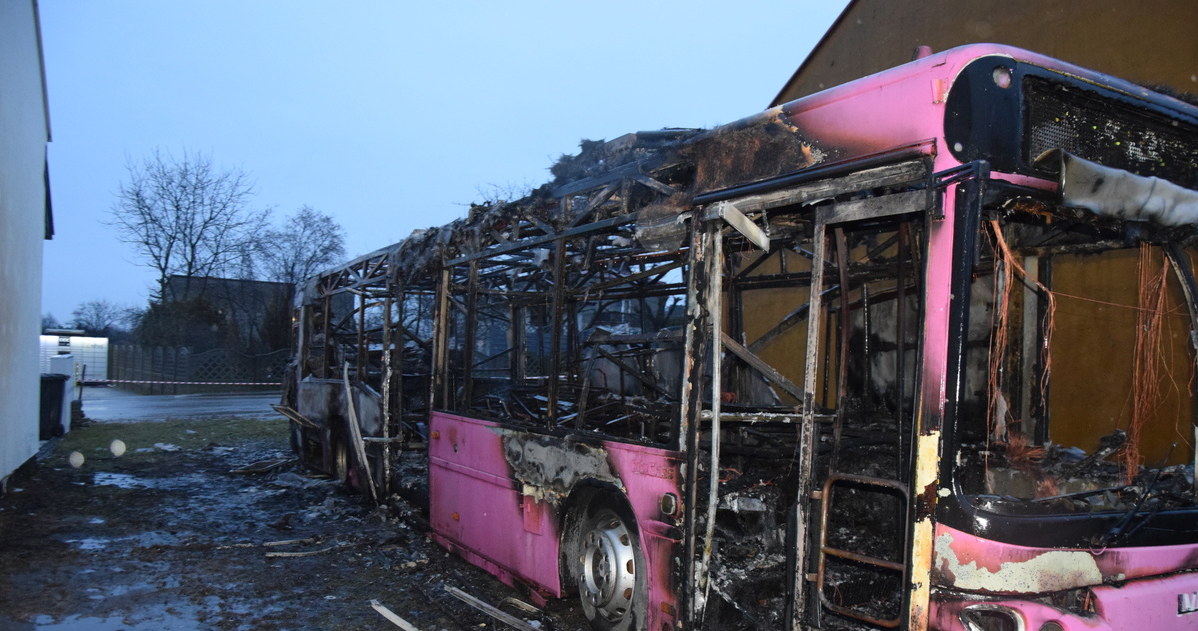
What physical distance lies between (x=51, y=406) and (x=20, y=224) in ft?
17.6

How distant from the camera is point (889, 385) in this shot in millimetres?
6008

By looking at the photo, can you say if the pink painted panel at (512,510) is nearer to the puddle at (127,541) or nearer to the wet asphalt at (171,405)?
the puddle at (127,541)

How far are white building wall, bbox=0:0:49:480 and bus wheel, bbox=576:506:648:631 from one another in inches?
304

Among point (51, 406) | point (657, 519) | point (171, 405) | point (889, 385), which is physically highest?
point (889, 385)

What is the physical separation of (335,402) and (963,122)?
9065 millimetres

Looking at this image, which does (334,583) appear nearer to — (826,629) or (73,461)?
(826,629)

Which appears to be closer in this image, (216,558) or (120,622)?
(120,622)

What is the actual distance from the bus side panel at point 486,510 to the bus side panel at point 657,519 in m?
1.01

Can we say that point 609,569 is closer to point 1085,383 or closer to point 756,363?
point 756,363

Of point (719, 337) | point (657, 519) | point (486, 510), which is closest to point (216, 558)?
point (486, 510)

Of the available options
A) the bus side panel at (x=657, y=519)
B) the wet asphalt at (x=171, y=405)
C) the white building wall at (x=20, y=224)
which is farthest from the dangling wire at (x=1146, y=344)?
the wet asphalt at (x=171, y=405)

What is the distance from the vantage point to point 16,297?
30.8ft

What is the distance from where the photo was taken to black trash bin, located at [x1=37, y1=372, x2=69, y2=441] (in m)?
13.1

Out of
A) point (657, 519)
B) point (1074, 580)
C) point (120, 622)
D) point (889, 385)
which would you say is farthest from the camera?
point (889, 385)
